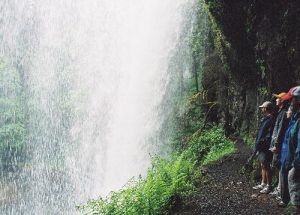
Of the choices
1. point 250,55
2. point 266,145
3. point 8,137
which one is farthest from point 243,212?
point 8,137

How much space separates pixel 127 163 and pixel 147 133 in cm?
189

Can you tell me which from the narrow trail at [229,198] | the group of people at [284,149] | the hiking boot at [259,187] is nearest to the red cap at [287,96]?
the group of people at [284,149]

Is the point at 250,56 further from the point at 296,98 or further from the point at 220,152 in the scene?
the point at 296,98

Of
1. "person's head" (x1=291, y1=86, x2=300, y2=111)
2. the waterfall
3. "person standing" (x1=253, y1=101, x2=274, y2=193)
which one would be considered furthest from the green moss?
"person's head" (x1=291, y1=86, x2=300, y2=111)

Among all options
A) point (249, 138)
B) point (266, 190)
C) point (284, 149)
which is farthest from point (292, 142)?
point (249, 138)

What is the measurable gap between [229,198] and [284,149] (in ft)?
7.54

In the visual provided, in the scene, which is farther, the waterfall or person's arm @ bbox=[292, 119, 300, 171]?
the waterfall

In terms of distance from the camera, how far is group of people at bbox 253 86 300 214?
5066mm

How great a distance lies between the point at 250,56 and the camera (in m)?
12.0

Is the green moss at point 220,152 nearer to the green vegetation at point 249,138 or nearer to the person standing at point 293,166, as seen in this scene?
the green vegetation at point 249,138

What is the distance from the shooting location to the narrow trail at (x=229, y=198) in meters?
6.46

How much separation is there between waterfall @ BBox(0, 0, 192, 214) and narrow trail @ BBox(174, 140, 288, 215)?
8730 millimetres

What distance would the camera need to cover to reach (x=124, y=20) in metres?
27.9

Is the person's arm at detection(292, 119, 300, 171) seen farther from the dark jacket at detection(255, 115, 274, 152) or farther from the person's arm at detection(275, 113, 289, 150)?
the dark jacket at detection(255, 115, 274, 152)
